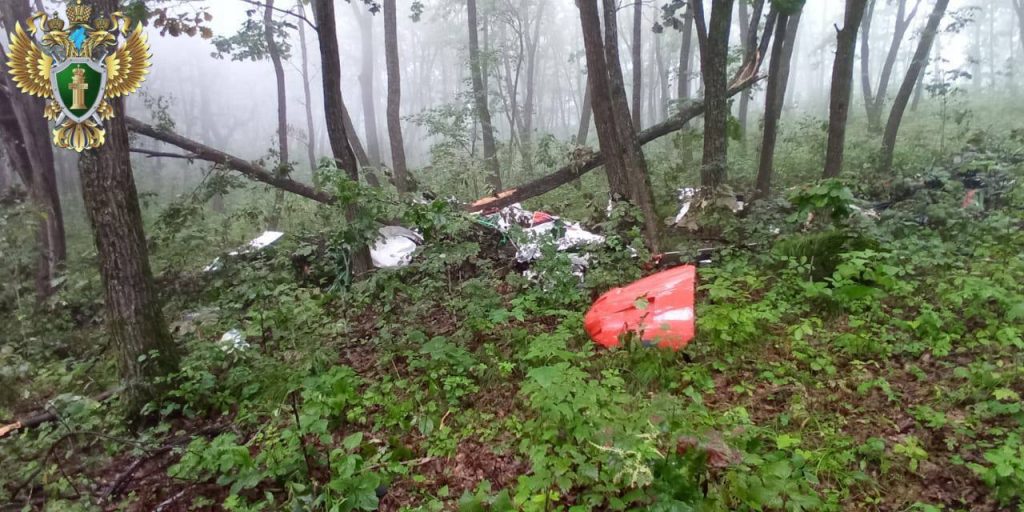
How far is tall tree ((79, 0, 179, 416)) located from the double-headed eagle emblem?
0.09m

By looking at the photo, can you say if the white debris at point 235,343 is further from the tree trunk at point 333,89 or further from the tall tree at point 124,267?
the tree trunk at point 333,89

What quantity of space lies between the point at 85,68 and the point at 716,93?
269 inches

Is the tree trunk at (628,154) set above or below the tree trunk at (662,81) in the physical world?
below

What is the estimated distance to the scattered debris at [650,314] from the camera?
3.70m

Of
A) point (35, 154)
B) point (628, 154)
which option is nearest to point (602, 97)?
point (628, 154)

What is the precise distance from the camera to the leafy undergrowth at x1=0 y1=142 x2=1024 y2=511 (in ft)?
7.75

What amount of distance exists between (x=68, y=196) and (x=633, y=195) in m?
18.3

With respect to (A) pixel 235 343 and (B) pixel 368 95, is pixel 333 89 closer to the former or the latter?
(A) pixel 235 343

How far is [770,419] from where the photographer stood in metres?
2.98

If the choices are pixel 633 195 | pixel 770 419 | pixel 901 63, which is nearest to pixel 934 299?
pixel 770 419

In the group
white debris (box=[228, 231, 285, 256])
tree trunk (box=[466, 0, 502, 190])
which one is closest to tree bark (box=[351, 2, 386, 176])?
tree trunk (box=[466, 0, 502, 190])

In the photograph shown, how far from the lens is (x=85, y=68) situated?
3672 millimetres

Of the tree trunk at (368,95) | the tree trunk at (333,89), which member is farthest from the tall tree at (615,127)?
the tree trunk at (368,95)

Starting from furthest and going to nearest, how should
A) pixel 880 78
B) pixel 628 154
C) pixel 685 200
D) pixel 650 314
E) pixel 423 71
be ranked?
pixel 423 71 < pixel 880 78 < pixel 685 200 < pixel 628 154 < pixel 650 314
